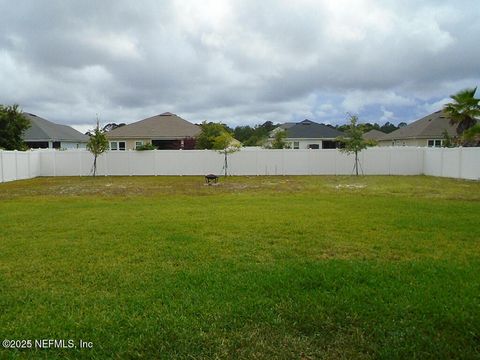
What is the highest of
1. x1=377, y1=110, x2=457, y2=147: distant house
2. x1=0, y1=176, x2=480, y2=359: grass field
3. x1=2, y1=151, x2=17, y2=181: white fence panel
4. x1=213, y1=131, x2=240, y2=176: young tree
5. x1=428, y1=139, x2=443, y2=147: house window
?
x1=377, y1=110, x2=457, y2=147: distant house

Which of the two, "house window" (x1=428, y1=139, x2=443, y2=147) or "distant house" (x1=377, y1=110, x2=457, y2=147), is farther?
"house window" (x1=428, y1=139, x2=443, y2=147)

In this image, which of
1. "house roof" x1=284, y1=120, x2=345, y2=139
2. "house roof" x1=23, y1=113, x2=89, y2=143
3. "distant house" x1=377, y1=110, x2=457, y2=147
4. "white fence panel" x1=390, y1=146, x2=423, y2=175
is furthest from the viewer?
"house roof" x1=284, y1=120, x2=345, y2=139

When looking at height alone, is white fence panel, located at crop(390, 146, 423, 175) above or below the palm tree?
below

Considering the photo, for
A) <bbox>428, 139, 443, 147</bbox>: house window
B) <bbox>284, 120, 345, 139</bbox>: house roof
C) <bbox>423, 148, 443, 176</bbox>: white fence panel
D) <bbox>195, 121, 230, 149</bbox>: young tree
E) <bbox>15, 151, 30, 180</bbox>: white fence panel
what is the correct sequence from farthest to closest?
<bbox>284, 120, 345, 139</bbox>: house roof → <bbox>428, 139, 443, 147</bbox>: house window → <bbox>195, 121, 230, 149</bbox>: young tree → <bbox>423, 148, 443, 176</bbox>: white fence panel → <bbox>15, 151, 30, 180</bbox>: white fence panel

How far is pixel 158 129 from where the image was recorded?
3800 cm

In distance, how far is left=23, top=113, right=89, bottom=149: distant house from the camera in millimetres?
38844

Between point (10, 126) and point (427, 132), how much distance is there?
3513cm

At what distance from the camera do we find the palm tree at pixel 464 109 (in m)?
21.7

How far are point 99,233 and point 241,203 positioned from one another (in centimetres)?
508

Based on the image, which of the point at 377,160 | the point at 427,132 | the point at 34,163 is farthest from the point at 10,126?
the point at 427,132

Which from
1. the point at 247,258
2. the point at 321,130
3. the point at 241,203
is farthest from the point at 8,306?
the point at 321,130

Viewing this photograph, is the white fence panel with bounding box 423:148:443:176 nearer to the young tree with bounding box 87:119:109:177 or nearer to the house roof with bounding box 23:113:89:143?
the young tree with bounding box 87:119:109:177

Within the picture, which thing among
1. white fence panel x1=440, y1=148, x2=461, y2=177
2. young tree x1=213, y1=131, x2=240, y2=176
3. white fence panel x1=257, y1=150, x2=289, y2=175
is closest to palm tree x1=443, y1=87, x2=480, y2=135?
white fence panel x1=440, y1=148, x2=461, y2=177

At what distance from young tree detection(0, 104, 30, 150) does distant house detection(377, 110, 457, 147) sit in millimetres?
33790
